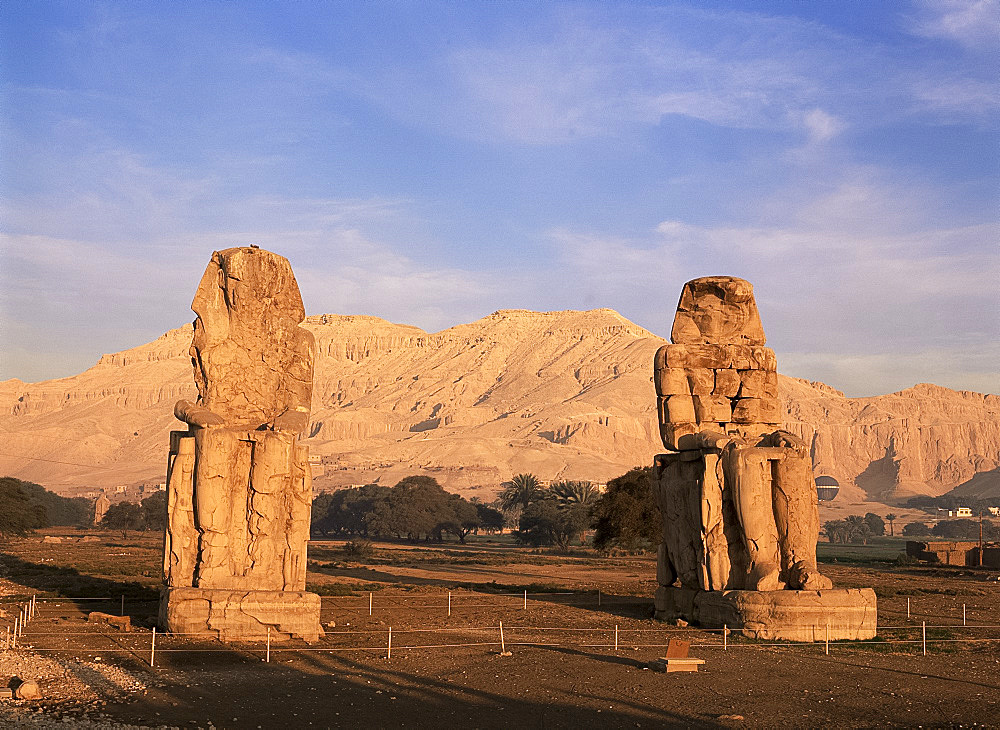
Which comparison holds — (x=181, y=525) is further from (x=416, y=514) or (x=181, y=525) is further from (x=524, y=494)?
(x=524, y=494)

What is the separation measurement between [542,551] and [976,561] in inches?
853

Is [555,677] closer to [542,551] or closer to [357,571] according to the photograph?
[357,571]

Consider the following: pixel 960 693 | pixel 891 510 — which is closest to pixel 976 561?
pixel 960 693

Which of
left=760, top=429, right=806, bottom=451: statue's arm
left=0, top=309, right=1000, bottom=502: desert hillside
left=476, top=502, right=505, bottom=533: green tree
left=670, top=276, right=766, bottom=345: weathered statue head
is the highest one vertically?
left=0, top=309, right=1000, bottom=502: desert hillside

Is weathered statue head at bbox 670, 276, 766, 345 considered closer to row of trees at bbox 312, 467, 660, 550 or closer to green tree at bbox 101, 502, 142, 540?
row of trees at bbox 312, 467, 660, 550

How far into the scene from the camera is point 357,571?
30453 millimetres

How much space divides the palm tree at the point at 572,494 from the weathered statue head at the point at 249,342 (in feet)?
139

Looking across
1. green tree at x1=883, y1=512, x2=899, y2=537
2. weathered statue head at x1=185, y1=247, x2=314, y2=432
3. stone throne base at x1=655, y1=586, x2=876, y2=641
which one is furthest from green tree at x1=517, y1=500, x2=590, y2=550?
green tree at x1=883, y1=512, x2=899, y2=537

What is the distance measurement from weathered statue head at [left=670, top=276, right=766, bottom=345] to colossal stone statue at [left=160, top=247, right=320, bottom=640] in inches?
252

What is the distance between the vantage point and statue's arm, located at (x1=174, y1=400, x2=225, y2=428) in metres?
13.8

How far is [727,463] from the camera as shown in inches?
594

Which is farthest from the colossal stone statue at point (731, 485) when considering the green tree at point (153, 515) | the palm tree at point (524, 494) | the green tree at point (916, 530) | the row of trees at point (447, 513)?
the green tree at point (916, 530)

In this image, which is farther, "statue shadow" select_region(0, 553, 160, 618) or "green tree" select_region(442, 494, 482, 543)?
"green tree" select_region(442, 494, 482, 543)

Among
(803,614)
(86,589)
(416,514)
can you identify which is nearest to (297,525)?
(803,614)
